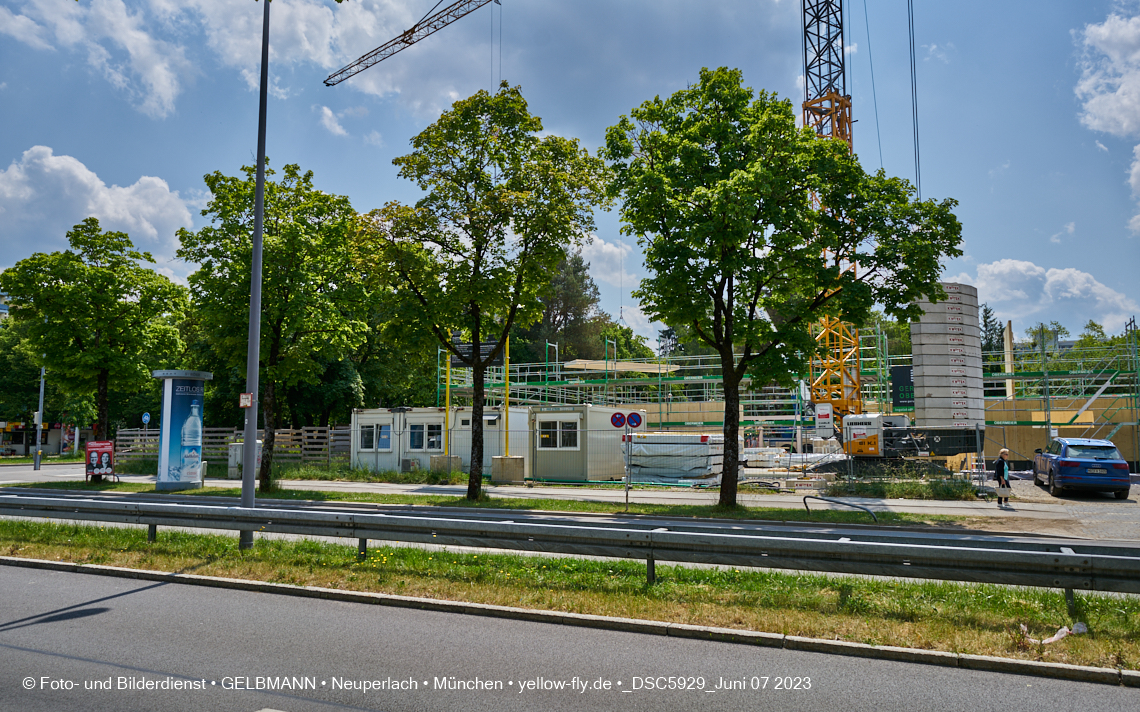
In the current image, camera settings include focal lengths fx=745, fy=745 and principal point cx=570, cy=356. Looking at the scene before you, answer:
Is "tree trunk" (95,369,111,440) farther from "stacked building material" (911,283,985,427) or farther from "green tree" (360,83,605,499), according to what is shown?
"stacked building material" (911,283,985,427)

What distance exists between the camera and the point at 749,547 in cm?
778

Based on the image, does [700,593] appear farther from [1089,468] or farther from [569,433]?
[569,433]

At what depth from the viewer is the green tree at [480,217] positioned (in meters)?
19.5

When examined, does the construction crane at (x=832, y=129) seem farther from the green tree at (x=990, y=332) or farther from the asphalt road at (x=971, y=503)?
the green tree at (x=990, y=332)

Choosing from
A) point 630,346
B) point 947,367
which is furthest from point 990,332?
point 947,367

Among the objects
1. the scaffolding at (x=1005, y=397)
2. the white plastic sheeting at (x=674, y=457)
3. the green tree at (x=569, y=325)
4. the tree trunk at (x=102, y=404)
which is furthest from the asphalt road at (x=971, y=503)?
the green tree at (x=569, y=325)

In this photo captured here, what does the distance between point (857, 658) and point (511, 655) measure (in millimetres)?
2818

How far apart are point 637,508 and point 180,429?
14714 mm

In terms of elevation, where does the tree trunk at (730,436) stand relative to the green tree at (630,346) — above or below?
below

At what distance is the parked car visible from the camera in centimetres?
2092

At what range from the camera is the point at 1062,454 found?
21.9 meters

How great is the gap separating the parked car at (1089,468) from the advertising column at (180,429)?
25.7 m

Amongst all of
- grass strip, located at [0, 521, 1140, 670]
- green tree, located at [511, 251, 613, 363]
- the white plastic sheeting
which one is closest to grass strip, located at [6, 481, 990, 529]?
grass strip, located at [0, 521, 1140, 670]

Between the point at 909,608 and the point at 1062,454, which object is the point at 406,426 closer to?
the point at 1062,454
